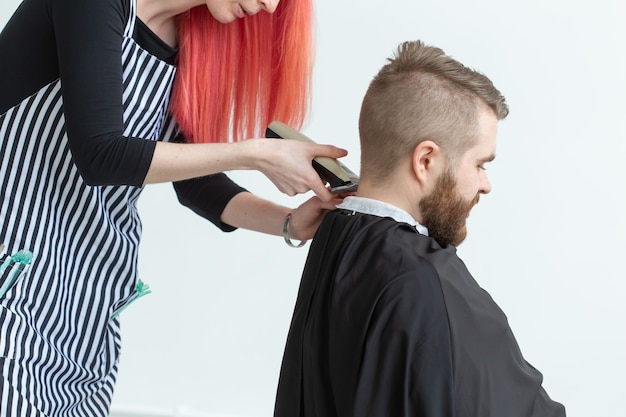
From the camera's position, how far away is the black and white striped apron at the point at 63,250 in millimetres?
1527

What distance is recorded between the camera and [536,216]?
269 centimetres

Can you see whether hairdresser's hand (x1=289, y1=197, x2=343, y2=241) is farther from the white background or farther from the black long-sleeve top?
the white background

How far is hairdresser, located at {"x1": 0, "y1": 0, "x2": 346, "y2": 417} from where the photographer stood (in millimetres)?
1469

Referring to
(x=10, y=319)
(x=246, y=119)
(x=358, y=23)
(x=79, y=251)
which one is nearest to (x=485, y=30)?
(x=358, y=23)

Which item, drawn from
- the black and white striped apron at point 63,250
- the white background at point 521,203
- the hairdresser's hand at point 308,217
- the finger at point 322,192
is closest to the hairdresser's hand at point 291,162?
the finger at point 322,192

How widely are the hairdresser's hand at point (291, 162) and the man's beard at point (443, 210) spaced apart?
17 cm

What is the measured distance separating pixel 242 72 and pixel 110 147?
1.51ft

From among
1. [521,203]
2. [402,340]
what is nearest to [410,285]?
[402,340]

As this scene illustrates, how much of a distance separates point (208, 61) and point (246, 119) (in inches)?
6.4

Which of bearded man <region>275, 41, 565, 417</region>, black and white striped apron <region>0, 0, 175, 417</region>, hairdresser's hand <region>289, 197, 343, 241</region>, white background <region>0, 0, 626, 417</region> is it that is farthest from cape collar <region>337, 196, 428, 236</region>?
white background <region>0, 0, 626, 417</region>

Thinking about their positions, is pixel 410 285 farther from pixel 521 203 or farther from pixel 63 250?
pixel 521 203

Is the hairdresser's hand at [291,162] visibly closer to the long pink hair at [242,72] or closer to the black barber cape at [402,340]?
the black barber cape at [402,340]

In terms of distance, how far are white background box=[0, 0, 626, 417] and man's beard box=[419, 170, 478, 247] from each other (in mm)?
1198

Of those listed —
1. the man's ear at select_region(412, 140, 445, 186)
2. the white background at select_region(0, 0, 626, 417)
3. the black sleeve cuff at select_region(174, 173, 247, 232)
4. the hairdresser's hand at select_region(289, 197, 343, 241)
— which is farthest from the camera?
the white background at select_region(0, 0, 626, 417)
